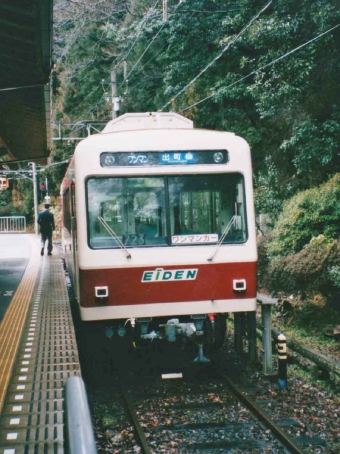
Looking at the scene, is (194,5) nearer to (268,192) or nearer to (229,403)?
(268,192)

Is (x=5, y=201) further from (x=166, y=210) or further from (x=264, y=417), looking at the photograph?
(x=264, y=417)

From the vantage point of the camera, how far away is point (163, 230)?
804 cm

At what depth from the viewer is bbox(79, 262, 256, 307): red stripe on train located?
25.7 ft

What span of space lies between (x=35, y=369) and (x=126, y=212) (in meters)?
2.73

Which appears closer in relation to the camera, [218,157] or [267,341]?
[218,157]

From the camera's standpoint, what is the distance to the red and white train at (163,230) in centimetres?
787

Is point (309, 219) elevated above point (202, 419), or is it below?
above

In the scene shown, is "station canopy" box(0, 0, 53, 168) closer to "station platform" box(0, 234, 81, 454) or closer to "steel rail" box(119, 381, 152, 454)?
"station platform" box(0, 234, 81, 454)

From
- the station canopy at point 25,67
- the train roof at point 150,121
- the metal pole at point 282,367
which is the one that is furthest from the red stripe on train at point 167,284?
the station canopy at point 25,67

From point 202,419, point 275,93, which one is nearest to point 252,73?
point 275,93

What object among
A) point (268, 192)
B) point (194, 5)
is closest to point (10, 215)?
point (194, 5)

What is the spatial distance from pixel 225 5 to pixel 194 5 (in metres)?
1.10

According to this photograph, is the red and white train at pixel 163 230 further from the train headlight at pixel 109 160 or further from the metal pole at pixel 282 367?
the metal pole at pixel 282 367

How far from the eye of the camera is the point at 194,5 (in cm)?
2050
